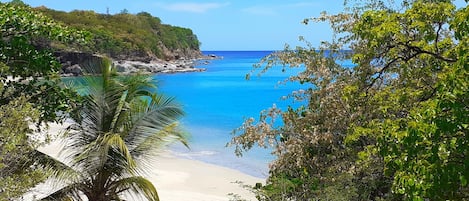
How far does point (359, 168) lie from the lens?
727 centimetres

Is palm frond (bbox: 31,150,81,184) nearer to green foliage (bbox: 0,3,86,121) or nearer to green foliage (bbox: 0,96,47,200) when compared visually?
green foliage (bbox: 0,3,86,121)

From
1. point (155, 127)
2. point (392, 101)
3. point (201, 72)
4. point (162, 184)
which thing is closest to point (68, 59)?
point (201, 72)

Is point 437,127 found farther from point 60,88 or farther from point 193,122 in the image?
point 193,122

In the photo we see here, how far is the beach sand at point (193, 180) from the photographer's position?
16.5m

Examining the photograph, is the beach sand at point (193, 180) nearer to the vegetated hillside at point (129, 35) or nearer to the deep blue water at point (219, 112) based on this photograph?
the deep blue water at point (219, 112)

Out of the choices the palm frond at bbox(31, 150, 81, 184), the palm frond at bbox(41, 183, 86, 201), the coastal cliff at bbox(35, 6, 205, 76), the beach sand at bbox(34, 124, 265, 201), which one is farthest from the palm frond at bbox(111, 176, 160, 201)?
the coastal cliff at bbox(35, 6, 205, 76)

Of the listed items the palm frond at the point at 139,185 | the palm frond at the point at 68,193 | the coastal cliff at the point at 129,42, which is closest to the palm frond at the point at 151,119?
the palm frond at the point at 139,185

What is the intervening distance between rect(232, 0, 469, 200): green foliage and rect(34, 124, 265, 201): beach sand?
7.27m

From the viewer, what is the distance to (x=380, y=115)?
7.26 metres

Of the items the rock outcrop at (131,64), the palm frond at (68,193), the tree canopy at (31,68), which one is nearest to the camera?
the tree canopy at (31,68)

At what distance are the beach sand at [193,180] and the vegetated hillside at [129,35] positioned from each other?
41.1 meters

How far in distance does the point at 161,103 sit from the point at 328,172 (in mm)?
3548

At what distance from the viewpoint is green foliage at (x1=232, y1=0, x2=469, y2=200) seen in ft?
12.7

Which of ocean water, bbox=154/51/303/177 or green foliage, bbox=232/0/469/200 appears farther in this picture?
ocean water, bbox=154/51/303/177
